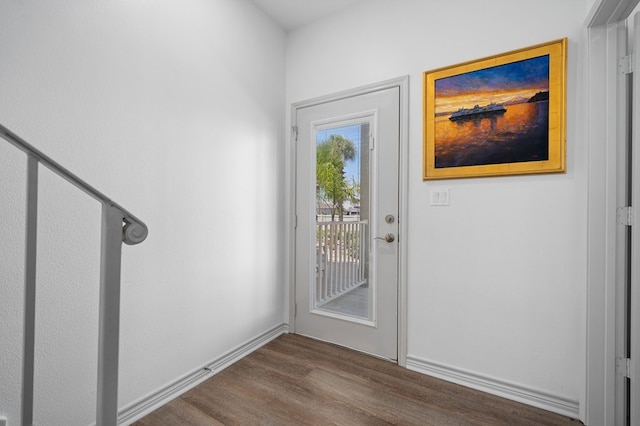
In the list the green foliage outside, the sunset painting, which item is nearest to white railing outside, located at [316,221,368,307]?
the green foliage outside

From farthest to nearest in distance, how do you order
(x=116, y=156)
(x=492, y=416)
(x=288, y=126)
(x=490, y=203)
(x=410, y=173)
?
(x=288, y=126)
(x=410, y=173)
(x=490, y=203)
(x=492, y=416)
(x=116, y=156)

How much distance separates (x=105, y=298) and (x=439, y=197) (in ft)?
6.26

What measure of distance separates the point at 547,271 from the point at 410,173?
1.01 metres

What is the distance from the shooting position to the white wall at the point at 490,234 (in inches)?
66.7

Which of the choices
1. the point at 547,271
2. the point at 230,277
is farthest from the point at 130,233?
the point at 547,271

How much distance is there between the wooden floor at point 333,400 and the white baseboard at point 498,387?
0.14 ft

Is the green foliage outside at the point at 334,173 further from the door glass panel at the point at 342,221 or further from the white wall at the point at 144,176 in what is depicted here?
the white wall at the point at 144,176

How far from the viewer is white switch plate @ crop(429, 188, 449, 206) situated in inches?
80.4

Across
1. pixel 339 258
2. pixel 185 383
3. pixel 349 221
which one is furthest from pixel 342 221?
pixel 185 383

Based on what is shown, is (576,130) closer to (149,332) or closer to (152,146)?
(152,146)

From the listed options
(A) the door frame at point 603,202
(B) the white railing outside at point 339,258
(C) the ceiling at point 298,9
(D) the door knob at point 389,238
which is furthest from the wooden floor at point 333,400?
(C) the ceiling at point 298,9

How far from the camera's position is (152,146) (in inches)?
68.1

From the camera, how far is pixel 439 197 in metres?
2.06

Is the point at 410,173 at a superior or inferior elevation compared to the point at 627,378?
superior
